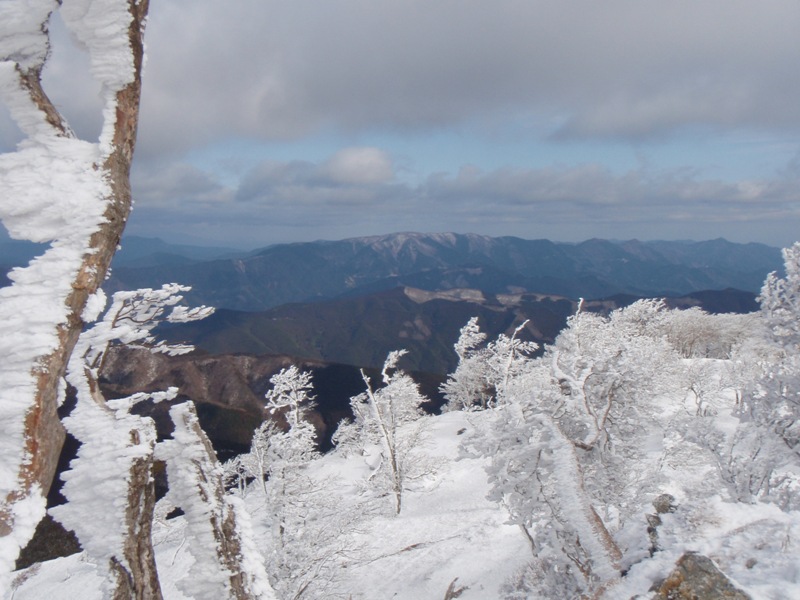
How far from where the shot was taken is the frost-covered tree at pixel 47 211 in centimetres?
285

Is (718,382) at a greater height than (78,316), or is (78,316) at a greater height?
(78,316)

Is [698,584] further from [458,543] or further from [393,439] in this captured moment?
[393,439]

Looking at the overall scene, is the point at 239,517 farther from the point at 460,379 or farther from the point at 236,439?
the point at 236,439

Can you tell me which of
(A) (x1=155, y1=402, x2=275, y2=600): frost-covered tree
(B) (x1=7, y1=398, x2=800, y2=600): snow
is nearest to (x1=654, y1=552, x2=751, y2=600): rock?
(B) (x1=7, y1=398, x2=800, y2=600): snow

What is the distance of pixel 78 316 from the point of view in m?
3.21

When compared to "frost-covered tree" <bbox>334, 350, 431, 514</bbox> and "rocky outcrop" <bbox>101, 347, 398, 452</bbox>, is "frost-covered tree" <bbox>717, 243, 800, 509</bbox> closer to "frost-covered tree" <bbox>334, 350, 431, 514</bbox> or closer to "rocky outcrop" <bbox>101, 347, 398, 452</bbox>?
"frost-covered tree" <bbox>334, 350, 431, 514</bbox>

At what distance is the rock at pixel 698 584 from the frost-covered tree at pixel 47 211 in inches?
223

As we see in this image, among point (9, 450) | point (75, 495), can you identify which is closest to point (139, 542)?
point (75, 495)

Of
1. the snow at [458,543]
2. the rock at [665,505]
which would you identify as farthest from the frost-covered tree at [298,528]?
the rock at [665,505]

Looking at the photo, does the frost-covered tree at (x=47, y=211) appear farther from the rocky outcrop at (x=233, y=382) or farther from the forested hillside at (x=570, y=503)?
the rocky outcrop at (x=233, y=382)

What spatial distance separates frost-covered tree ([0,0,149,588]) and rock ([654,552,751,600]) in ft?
18.6

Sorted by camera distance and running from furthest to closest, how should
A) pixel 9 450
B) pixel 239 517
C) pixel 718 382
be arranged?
pixel 718 382 < pixel 239 517 < pixel 9 450

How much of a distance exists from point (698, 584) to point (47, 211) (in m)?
6.82

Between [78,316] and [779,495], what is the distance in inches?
606
